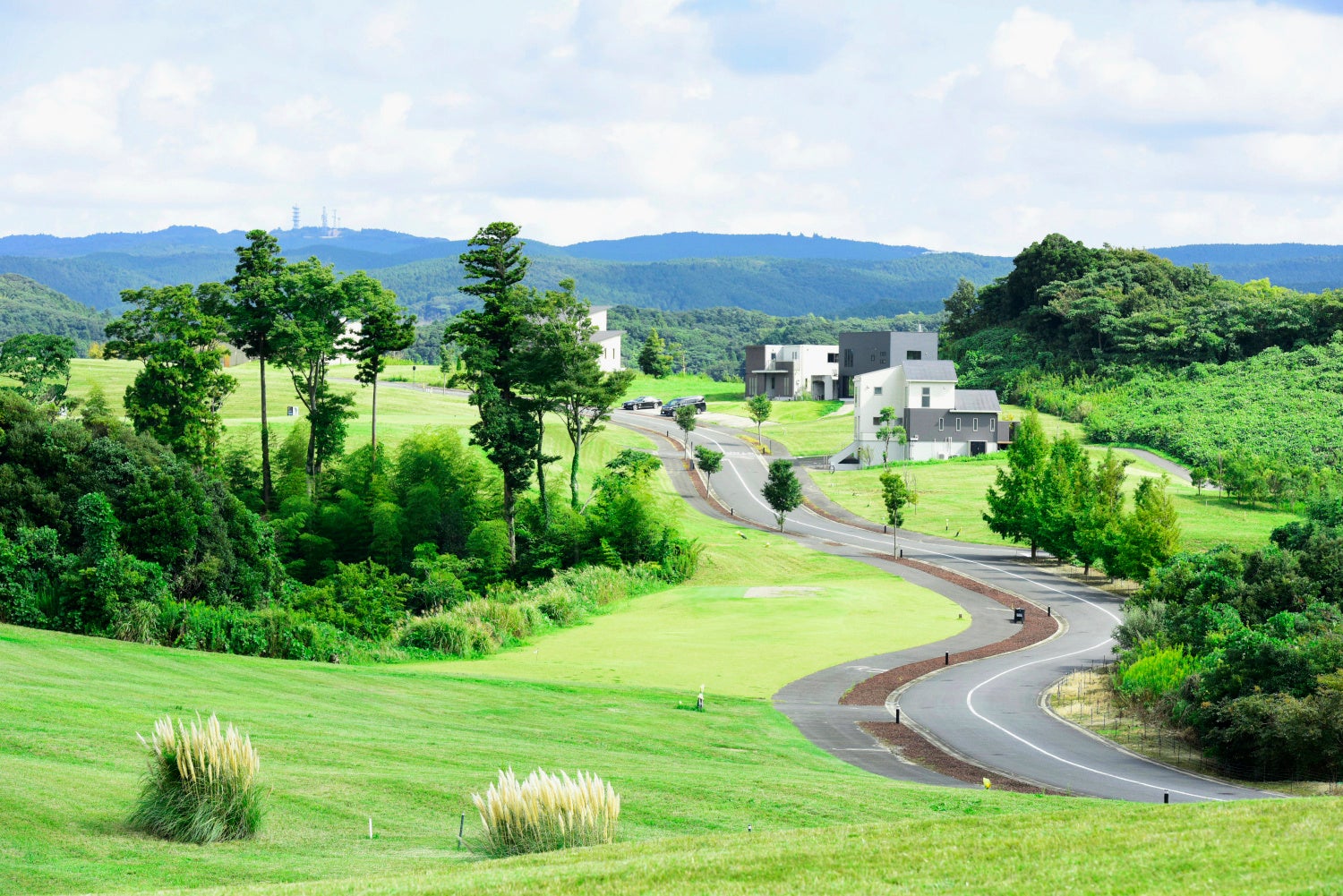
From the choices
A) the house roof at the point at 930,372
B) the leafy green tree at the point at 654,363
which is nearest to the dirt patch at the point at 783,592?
the house roof at the point at 930,372

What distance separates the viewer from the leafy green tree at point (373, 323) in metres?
52.5

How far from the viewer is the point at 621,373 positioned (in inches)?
2117

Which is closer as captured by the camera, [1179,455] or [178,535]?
[178,535]

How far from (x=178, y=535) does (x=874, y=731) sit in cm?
2193

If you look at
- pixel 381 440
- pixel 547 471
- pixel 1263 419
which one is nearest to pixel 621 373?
pixel 547 471

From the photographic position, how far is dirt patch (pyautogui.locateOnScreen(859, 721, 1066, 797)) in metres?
21.4

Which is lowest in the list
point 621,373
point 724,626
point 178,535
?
point 724,626

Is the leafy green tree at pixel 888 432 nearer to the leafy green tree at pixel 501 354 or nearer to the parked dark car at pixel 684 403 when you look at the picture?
the parked dark car at pixel 684 403

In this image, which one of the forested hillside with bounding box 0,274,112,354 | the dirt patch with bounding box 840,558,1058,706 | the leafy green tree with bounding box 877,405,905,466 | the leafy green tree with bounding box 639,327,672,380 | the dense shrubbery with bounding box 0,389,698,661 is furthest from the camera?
the forested hillside with bounding box 0,274,112,354

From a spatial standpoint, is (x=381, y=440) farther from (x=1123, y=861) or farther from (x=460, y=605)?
(x=1123, y=861)

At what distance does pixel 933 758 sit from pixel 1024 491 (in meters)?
34.2

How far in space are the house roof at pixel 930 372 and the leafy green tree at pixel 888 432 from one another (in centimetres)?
306

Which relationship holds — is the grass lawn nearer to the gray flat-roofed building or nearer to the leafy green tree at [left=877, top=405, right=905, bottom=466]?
the leafy green tree at [left=877, top=405, right=905, bottom=466]

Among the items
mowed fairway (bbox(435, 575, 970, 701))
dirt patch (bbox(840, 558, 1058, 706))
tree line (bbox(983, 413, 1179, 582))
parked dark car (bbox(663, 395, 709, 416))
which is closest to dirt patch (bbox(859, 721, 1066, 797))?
dirt patch (bbox(840, 558, 1058, 706))
